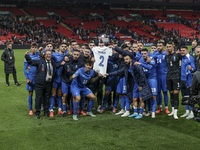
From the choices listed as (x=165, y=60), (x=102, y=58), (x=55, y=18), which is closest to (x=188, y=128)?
(x=165, y=60)

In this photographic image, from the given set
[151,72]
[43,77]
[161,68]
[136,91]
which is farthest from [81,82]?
[161,68]

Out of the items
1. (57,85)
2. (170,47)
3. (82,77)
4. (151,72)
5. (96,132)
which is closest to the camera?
(96,132)

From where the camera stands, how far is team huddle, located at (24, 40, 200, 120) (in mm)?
8180

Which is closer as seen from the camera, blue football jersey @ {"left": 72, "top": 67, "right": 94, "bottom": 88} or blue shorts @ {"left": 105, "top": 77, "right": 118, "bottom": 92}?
blue football jersey @ {"left": 72, "top": 67, "right": 94, "bottom": 88}

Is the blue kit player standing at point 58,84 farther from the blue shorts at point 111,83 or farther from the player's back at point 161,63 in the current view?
the player's back at point 161,63

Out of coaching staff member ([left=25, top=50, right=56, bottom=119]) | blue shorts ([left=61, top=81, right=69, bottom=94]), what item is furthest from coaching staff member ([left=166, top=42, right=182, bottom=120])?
coaching staff member ([left=25, top=50, right=56, bottom=119])

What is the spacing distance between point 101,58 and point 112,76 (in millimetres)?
667

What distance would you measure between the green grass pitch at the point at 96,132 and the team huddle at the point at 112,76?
0.43 meters

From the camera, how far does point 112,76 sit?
8.66 meters

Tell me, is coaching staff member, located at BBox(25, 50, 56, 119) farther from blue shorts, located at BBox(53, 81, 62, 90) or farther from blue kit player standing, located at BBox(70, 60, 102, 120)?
blue kit player standing, located at BBox(70, 60, 102, 120)

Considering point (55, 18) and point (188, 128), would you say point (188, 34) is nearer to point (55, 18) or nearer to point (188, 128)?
point (55, 18)

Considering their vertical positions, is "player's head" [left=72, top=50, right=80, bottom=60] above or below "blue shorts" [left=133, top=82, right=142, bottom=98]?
above

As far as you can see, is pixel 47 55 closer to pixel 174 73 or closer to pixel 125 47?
pixel 125 47

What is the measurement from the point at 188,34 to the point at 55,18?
25082 millimetres
